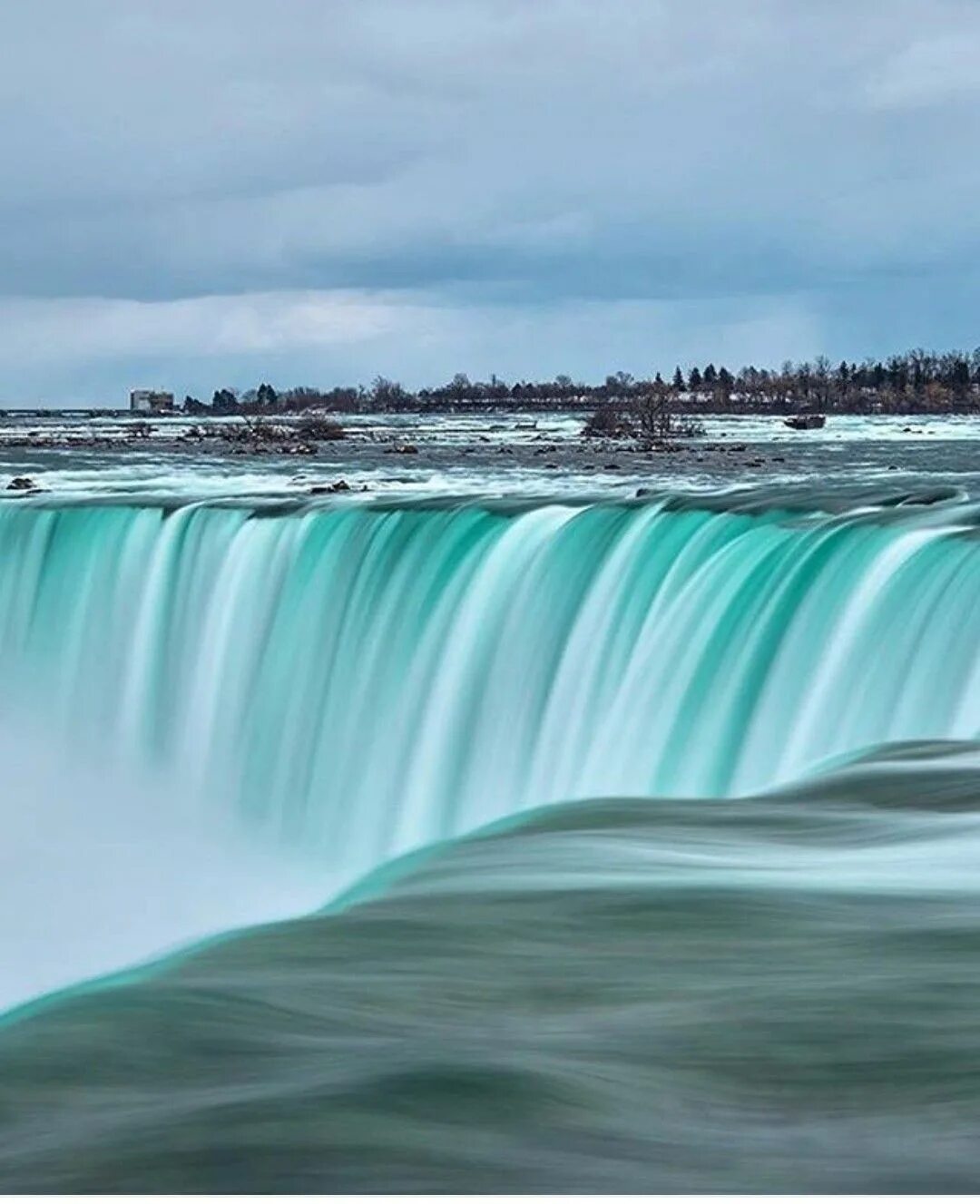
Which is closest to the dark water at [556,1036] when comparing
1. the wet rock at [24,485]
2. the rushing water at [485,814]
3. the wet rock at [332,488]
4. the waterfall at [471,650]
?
the rushing water at [485,814]

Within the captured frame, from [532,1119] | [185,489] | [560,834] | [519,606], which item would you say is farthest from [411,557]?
[532,1119]

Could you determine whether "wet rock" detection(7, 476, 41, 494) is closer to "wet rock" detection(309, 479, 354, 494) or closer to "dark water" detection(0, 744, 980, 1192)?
"wet rock" detection(309, 479, 354, 494)

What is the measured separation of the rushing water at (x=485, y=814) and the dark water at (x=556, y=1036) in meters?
0.02

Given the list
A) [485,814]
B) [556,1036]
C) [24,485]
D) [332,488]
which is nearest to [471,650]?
[485,814]

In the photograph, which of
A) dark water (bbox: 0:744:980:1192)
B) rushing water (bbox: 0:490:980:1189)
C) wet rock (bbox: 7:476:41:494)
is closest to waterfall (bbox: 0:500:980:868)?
rushing water (bbox: 0:490:980:1189)

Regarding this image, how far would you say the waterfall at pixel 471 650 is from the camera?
51.2 feet

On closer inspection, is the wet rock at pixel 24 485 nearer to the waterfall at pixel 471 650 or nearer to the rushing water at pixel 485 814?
the rushing water at pixel 485 814

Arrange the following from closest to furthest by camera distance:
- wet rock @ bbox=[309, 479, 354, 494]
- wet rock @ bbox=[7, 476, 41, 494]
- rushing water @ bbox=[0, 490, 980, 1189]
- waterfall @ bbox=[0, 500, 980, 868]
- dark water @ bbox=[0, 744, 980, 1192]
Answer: dark water @ bbox=[0, 744, 980, 1192], rushing water @ bbox=[0, 490, 980, 1189], waterfall @ bbox=[0, 500, 980, 868], wet rock @ bbox=[309, 479, 354, 494], wet rock @ bbox=[7, 476, 41, 494]

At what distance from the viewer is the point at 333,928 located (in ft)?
23.3

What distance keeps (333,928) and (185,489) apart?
82.0 feet

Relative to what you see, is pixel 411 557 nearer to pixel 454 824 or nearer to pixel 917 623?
pixel 454 824

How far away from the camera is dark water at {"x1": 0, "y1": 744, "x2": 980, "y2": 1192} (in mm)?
5012

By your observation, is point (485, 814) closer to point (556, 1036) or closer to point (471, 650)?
point (471, 650)

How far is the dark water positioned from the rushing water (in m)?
0.02
